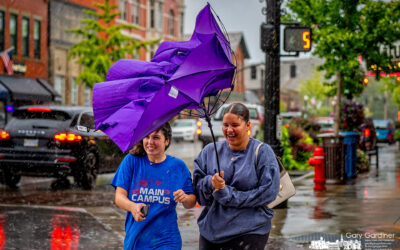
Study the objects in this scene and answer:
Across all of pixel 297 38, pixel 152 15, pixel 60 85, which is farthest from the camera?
pixel 152 15

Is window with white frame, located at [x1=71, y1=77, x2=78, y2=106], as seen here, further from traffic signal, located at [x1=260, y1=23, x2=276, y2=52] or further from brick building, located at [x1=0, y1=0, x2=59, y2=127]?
traffic signal, located at [x1=260, y1=23, x2=276, y2=52]

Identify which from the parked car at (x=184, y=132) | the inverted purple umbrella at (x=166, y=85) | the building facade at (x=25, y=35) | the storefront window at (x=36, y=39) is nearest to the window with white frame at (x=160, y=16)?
the parked car at (x=184, y=132)

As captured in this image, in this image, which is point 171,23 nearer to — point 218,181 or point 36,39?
point 36,39

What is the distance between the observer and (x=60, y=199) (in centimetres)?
1255

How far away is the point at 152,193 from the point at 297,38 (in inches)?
317

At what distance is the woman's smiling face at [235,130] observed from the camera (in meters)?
4.50

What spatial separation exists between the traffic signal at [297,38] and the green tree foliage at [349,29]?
6.02 m

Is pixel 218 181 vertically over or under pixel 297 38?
under

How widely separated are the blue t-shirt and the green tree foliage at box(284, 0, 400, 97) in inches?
550

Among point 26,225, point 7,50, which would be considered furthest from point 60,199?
point 7,50

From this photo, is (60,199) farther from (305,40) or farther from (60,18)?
(60,18)

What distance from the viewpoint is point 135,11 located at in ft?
177

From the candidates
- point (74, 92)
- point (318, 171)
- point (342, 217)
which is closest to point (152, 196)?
point (342, 217)

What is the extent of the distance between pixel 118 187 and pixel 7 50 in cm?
3271
